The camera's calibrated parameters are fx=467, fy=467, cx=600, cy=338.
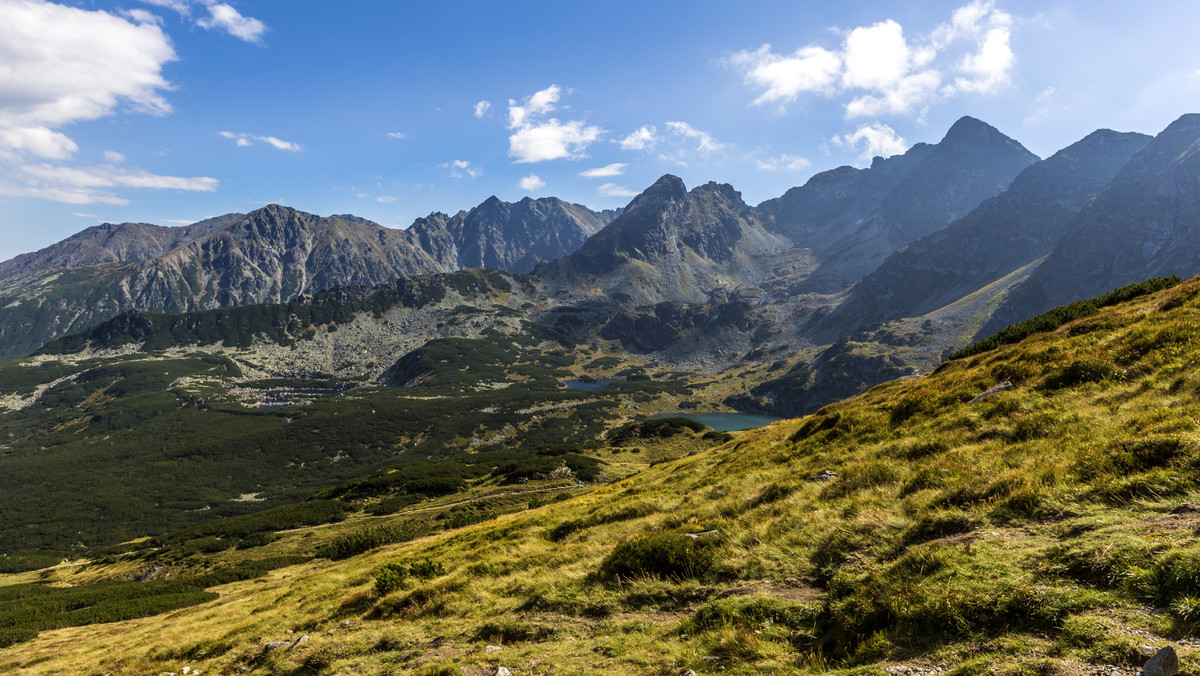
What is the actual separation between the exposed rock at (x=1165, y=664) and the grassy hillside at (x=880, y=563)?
0.25m

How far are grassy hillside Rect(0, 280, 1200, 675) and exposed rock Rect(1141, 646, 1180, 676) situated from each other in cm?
25

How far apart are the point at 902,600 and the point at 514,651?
28.9ft

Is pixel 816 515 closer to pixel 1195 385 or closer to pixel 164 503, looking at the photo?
pixel 1195 385

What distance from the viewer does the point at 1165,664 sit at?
4988 millimetres

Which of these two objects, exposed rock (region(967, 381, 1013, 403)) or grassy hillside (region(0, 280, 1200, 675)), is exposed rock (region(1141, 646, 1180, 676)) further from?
exposed rock (region(967, 381, 1013, 403))

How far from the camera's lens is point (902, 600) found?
8453mm

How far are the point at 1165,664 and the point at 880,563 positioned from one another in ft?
19.0

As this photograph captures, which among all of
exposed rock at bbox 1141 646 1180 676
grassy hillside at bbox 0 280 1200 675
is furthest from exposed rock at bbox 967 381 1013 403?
exposed rock at bbox 1141 646 1180 676

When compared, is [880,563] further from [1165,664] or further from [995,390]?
[995,390]

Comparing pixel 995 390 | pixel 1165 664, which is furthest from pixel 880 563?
pixel 995 390

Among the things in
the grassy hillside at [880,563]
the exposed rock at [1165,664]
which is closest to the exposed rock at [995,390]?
the grassy hillside at [880,563]

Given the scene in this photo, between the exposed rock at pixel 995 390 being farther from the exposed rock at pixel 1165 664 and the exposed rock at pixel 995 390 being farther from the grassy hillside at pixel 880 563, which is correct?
the exposed rock at pixel 1165 664

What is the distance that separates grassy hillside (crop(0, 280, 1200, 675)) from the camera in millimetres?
7348

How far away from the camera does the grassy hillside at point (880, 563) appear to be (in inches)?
289
